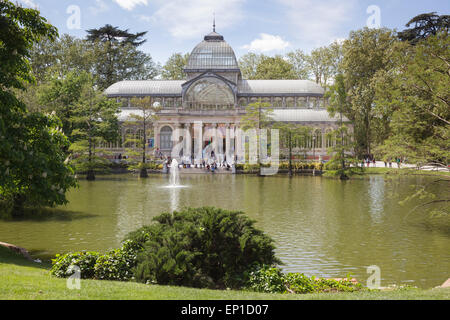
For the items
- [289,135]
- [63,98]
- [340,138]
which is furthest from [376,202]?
[63,98]

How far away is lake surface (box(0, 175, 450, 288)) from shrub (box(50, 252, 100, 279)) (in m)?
4.01

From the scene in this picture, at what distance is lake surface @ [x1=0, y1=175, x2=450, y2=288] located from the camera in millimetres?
12500

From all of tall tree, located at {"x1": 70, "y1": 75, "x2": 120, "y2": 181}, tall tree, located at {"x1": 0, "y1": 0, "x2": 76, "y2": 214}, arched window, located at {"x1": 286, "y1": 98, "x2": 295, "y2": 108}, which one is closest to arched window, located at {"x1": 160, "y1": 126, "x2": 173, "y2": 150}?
tall tree, located at {"x1": 70, "y1": 75, "x2": 120, "y2": 181}

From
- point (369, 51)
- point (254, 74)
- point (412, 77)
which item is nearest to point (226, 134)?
point (369, 51)

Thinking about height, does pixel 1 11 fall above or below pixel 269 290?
above

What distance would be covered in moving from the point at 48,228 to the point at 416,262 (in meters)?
13.3

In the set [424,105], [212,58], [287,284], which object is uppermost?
[212,58]

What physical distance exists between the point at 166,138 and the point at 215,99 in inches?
410

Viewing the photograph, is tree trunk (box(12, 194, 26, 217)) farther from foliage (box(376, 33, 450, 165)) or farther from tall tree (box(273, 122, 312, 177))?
tall tree (box(273, 122, 312, 177))

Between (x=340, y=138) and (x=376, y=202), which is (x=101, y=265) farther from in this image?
(x=340, y=138)

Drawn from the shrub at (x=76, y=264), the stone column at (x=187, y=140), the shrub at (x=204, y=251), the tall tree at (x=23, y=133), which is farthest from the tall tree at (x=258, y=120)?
the shrub at (x=76, y=264)

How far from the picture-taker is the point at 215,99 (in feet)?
219

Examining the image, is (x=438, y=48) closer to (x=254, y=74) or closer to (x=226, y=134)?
(x=226, y=134)
